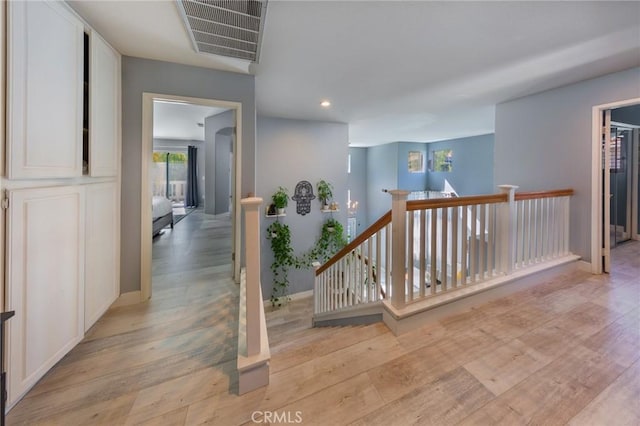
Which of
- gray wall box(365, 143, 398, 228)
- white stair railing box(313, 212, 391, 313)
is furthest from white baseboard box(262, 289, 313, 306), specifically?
gray wall box(365, 143, 398, 228)

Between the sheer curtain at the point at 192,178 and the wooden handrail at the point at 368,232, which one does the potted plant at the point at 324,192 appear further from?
the sheer curtain at the point at 192,178

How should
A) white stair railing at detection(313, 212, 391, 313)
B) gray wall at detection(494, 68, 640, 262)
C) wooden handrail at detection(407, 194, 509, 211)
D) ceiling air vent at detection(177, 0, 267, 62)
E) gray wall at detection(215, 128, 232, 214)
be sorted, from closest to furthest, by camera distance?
ceiling air vent at detection(177, 0, 267, 62) → wooden handrail at detection(407, 194, 509, 211) → white stair railing at detection(313, 212, 391, 313) → gray wall at detection(494, 68, 640, 262) → gray wall at detection(215, 128, 232, 214)

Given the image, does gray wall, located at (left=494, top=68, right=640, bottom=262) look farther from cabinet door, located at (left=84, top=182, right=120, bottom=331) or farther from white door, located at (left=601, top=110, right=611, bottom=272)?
cabinet door, located at (left=84, top=182, right=120, bottom=331)

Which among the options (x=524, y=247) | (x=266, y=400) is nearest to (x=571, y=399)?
(x=266, y=400)

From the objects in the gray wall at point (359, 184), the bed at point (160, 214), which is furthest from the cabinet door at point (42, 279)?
the gray wall at point (359, 184)

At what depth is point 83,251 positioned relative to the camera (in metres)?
1.68

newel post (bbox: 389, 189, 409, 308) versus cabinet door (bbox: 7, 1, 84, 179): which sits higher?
cabinet door (bbox: 7, 1, 84, 179)

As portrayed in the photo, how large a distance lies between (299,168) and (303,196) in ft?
1.80

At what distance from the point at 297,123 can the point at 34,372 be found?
14.5ft

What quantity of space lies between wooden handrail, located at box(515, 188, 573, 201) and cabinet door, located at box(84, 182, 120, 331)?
3692 millimetres

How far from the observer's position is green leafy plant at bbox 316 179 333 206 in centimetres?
499

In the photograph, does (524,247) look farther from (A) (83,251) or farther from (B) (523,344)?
(A) (83,251)

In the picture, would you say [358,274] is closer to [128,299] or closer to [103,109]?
[128,299]

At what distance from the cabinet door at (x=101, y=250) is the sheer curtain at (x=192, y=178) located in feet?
19.9
